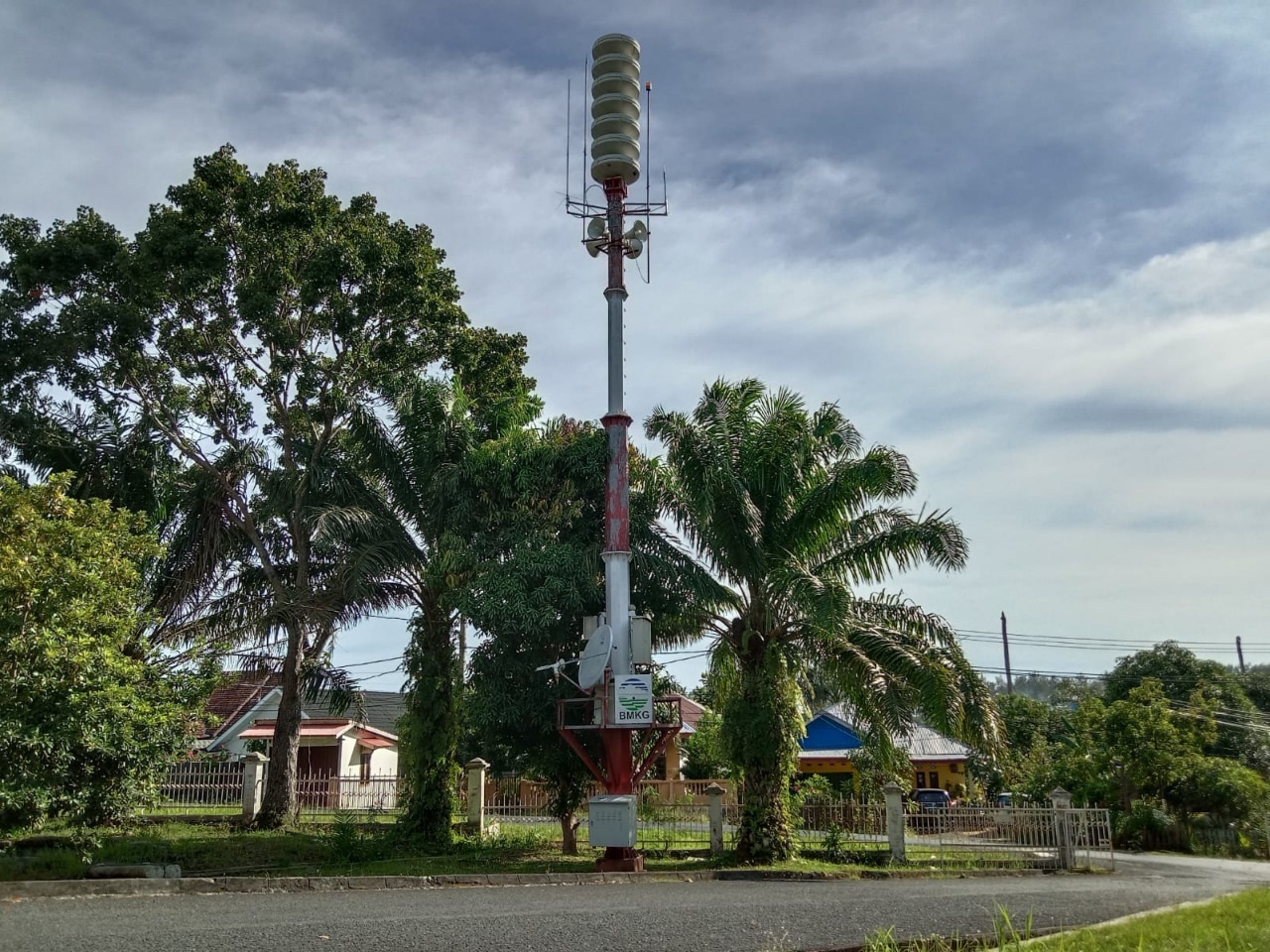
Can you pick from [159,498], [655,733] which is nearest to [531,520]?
[655,733]

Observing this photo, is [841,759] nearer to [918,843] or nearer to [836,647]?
[918,843]

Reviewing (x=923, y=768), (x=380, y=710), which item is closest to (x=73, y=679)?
(x=380, y=710)

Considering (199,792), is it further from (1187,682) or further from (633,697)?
(1187,682)

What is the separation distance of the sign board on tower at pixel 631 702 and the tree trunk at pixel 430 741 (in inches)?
193

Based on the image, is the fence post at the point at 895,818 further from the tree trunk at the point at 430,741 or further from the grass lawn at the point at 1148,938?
the grass lawn at the point at 1148,938

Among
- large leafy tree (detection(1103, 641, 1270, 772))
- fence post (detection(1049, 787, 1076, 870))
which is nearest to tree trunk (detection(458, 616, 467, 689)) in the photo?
fence post (detection(1049, 787, 1076, 870))

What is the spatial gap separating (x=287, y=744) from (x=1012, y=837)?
568 inches

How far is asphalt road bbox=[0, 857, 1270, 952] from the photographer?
26.7 ft

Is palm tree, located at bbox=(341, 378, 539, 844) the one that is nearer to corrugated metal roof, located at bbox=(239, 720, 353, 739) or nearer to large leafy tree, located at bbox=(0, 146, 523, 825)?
large leafy tree, located at bbox=(0, 146, 523, 825)

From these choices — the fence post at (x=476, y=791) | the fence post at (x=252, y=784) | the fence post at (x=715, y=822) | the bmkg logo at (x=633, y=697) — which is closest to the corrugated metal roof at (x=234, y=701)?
the fence post at (x=252, y=784)

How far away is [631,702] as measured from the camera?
1648cm

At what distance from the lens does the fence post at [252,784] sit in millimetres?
21734

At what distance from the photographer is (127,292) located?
22.0 meters

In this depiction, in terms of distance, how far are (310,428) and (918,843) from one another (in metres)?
15.1
